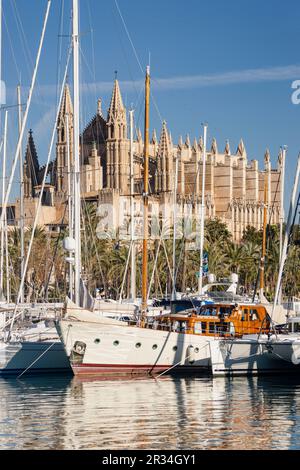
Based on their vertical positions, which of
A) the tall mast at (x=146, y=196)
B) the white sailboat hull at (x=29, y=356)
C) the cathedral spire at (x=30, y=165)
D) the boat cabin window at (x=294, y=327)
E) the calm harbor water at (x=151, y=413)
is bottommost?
the calm harbor water at (x=151, y=413)

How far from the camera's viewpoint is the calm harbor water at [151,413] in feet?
73.7

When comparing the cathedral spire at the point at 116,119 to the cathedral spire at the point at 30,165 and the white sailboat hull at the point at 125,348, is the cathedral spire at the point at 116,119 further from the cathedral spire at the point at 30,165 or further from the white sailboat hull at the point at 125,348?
the white sailboat hull at the point at 125,348

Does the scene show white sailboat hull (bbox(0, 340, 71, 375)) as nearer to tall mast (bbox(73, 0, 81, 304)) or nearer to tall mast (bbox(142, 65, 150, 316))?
tall mast (bbox(73, 0, 81, 304))

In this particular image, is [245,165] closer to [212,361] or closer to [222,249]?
[222,249]

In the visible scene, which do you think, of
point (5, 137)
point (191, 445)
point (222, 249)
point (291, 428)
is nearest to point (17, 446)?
point (191, 445)

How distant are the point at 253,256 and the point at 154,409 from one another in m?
58.1

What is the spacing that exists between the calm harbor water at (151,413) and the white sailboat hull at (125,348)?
0.74 meters

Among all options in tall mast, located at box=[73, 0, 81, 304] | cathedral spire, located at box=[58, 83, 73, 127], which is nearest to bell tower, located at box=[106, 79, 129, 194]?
cathedral spire, located at box=[58, 83, 73, 127]

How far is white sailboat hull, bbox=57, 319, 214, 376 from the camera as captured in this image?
35.0 m

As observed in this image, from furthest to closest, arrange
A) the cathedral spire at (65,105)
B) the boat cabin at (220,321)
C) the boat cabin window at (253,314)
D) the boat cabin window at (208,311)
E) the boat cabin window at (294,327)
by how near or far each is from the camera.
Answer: the cathedral spire at (65,105) → the boat cabin window at (294,327) → the boat cabin window at (253,314) → the boat cabin window at (208,311) → the boat cabin at (220,321)

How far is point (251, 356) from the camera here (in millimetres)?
35938

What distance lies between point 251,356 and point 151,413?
382 inches

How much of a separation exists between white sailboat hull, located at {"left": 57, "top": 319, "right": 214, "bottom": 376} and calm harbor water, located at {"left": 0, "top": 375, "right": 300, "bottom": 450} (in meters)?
0.74

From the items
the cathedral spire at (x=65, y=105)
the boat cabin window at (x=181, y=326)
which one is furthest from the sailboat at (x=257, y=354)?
the cathedral spire at (x=65, y=105)
